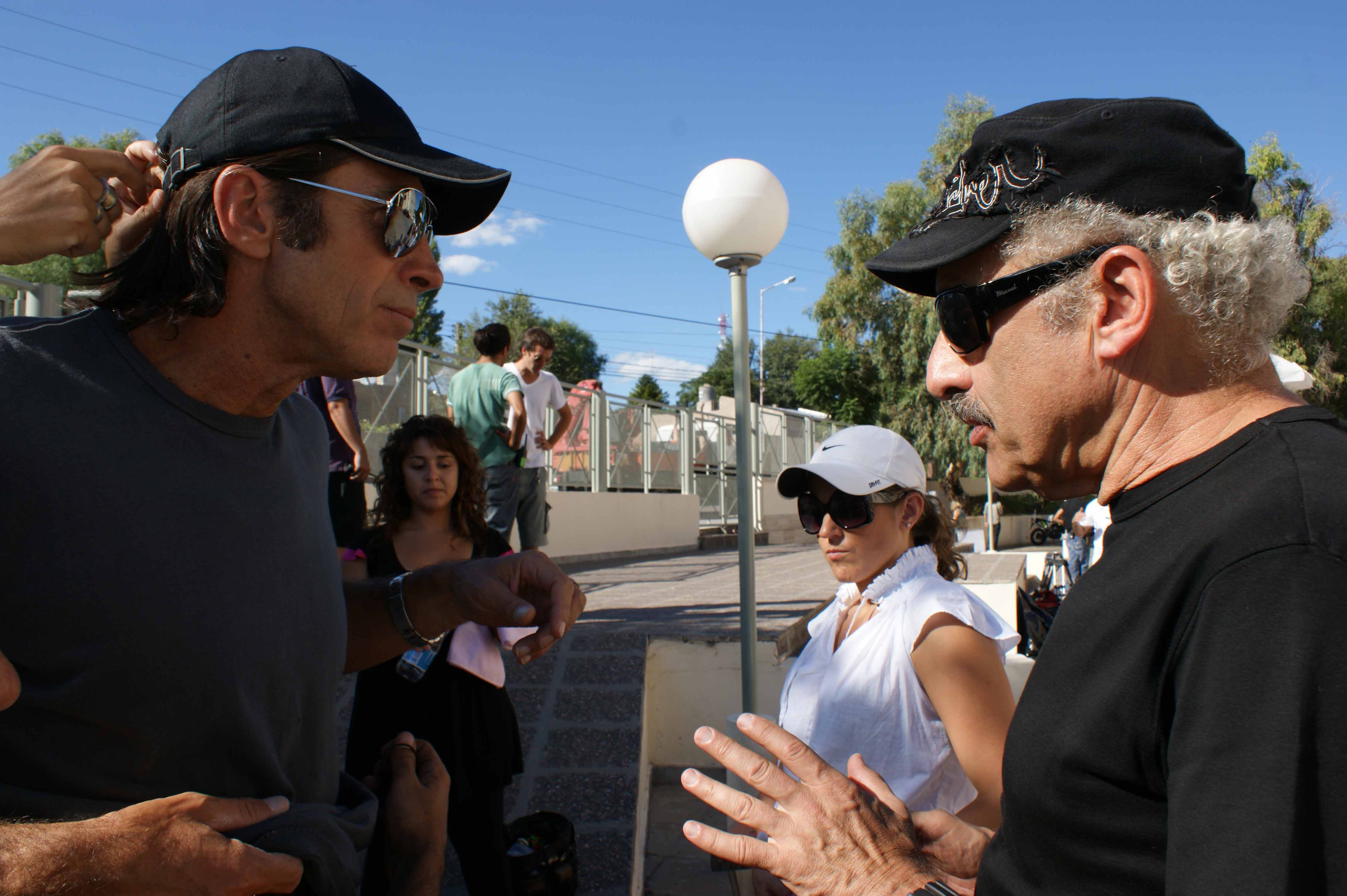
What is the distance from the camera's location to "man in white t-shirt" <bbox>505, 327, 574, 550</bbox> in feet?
21.4

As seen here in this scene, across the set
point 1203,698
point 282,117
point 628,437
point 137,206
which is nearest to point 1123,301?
point 1203,698

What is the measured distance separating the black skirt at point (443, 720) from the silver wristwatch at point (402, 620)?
2.99 ft

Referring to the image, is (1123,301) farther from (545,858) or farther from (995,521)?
(995,521)

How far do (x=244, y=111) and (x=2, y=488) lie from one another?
804 mm

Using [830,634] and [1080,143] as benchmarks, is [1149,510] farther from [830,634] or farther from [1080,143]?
[830,634]

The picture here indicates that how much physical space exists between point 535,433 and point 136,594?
5427 mm

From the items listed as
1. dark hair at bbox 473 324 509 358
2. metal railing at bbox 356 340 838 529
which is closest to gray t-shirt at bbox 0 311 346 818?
metal railing at bbox 356 340 838 529

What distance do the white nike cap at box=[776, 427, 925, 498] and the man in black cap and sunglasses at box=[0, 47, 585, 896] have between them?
45.1 inches

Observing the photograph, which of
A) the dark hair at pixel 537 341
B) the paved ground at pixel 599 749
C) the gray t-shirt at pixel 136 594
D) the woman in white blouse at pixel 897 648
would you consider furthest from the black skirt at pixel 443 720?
the dark hair at pixel 537 341

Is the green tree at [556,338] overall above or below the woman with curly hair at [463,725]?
above

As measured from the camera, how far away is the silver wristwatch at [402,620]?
79.2 inches

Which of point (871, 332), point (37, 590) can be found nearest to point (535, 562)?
point (37, 590)

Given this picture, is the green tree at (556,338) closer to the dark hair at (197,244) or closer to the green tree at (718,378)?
the green tree at (718,378)

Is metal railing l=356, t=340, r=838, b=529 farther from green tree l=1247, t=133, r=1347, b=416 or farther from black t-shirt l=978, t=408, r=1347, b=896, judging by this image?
green tree l=1247, t=133, r=1347, b=416
